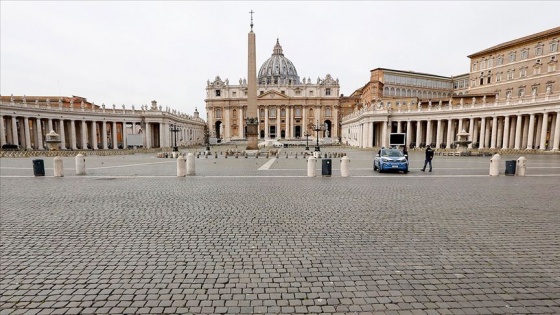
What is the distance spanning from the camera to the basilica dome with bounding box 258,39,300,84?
398ft

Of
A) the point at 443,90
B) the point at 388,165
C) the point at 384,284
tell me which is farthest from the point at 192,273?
the point at 443,90

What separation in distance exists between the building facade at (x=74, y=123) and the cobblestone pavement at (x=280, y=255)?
3796 cm

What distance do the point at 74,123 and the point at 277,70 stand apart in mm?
81877

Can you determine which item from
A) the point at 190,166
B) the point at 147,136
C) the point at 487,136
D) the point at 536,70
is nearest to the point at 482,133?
the point at 487,136

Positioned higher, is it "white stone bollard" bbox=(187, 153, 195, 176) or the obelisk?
the obelisk

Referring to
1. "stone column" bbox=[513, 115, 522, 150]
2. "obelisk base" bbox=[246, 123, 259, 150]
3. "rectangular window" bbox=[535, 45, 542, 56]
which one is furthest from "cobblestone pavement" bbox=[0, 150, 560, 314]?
"rectangular window" bbox=[535, 45, 542, 56]

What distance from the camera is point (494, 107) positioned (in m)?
44.8

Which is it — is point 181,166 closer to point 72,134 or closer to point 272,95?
point 72,134

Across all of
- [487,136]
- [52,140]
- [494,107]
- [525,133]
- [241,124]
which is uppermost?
[241,124]

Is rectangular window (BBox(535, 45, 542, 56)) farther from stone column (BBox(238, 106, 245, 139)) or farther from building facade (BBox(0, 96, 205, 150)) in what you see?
stone column (BBox(238, 106, 245, 139))

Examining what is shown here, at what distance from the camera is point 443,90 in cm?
8362

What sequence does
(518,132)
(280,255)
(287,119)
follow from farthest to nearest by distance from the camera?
1. (287,119)
2. (518,132)
3. (280,255)

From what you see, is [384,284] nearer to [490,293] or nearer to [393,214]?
[490,293]

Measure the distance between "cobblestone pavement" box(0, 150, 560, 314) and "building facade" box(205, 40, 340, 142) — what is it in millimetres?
97195
